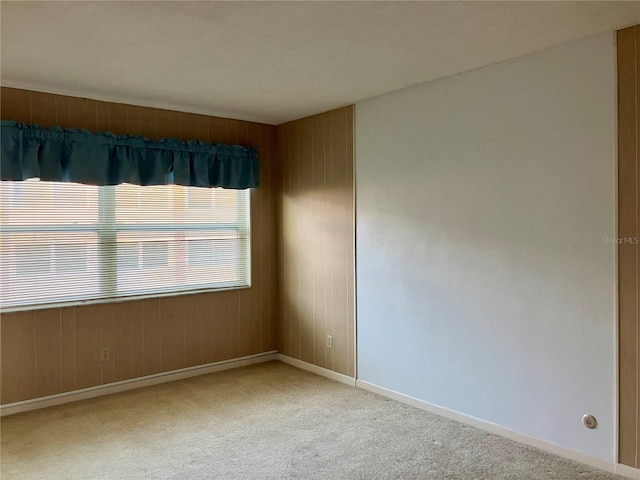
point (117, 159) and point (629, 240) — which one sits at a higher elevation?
point (117, 159)

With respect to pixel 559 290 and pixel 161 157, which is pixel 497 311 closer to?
pixel 559 290

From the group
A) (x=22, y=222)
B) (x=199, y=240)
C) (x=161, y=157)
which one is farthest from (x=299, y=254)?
(x=22, y=222)

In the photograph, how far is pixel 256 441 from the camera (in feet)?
10.1

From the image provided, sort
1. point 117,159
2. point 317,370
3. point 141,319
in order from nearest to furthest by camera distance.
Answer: point 117,159, point 141,319, point 317,370

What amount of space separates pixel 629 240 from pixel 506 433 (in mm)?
1424

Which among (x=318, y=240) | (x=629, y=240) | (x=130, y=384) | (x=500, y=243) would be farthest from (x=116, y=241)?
(x=629, y=240)

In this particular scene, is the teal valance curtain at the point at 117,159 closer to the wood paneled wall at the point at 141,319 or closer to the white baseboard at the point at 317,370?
the wood paneled wall at the point at 141,319

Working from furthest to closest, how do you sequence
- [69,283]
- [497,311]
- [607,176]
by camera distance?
[69,283] < [497,311] < [607,176]

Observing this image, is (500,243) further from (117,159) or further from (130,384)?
(130,384)

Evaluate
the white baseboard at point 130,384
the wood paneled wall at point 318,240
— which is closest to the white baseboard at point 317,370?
the wood paneled wall at point 318,240

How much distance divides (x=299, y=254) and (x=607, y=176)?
9.18 ft

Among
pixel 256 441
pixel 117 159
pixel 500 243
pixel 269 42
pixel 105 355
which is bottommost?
pixel 256 441

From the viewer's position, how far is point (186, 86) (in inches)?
143

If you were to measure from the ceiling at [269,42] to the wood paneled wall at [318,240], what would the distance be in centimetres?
68
